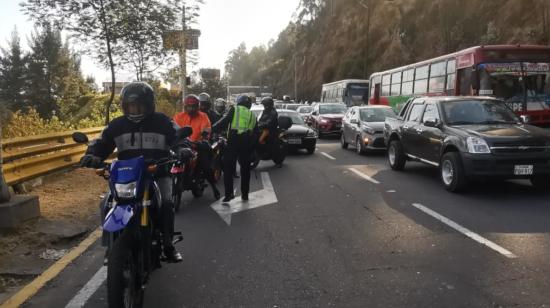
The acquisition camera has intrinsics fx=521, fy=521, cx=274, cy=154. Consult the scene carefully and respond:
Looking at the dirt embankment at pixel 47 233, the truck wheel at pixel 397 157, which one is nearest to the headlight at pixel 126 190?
the dirt embankment at pixel 47 233

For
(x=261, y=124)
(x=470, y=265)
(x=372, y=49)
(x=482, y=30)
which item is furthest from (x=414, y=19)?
(x=470, y=265)

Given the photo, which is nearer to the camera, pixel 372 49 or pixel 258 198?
pixel 258 198

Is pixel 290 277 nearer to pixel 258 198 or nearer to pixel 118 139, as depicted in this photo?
pixel 118 139

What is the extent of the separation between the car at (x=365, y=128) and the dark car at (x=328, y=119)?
15.6 feet

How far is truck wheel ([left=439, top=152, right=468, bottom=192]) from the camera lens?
8609 millimetres

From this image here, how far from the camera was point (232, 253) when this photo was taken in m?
5.62

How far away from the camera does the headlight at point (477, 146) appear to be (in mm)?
8352

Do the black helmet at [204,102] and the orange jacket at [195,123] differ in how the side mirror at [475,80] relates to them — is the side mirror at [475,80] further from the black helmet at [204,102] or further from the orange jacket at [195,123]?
the orange jacket at [195,123]

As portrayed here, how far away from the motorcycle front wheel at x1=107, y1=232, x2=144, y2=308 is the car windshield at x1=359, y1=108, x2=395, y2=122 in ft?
43.5

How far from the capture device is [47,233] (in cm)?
631

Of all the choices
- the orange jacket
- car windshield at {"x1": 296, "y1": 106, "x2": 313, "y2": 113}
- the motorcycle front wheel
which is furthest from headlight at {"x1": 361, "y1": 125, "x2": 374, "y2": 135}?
car windshield at {"x1": 296, "y1": 106, "x2": 313, "y2": 113}

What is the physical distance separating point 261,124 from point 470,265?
→ 792 centimetres

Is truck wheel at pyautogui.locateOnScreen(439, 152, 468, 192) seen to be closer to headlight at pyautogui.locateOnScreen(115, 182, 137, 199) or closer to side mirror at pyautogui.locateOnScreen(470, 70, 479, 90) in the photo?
headlight at pyautogui.locateOnScreen(115, 182, 137, 199)

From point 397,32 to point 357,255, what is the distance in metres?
50.3
